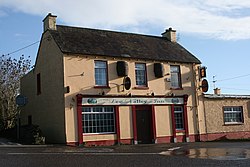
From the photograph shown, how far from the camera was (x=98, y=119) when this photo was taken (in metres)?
22.4

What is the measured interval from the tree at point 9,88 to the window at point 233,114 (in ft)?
57.6

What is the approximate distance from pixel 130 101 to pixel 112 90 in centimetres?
146

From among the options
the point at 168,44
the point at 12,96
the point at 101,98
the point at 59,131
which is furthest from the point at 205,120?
the point at 12,96

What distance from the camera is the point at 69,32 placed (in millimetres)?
24391

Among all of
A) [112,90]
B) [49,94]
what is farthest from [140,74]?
[49,94]

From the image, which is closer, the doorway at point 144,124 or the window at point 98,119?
the window at point 98,119

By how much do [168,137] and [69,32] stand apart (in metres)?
9.91

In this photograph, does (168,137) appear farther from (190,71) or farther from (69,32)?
(69,32)

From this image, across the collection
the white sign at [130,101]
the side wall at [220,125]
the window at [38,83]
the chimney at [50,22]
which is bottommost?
the side wall at [220,125]

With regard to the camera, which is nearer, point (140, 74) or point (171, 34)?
point (140, 74)

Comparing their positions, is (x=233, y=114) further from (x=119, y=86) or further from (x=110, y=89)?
(x=110, y=89)

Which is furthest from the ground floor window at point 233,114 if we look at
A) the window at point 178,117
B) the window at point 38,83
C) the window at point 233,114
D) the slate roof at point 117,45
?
the window at point 38,83

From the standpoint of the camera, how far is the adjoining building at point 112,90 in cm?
2194

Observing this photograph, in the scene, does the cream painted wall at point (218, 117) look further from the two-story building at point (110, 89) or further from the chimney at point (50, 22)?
the chimney at point (50, 22)
